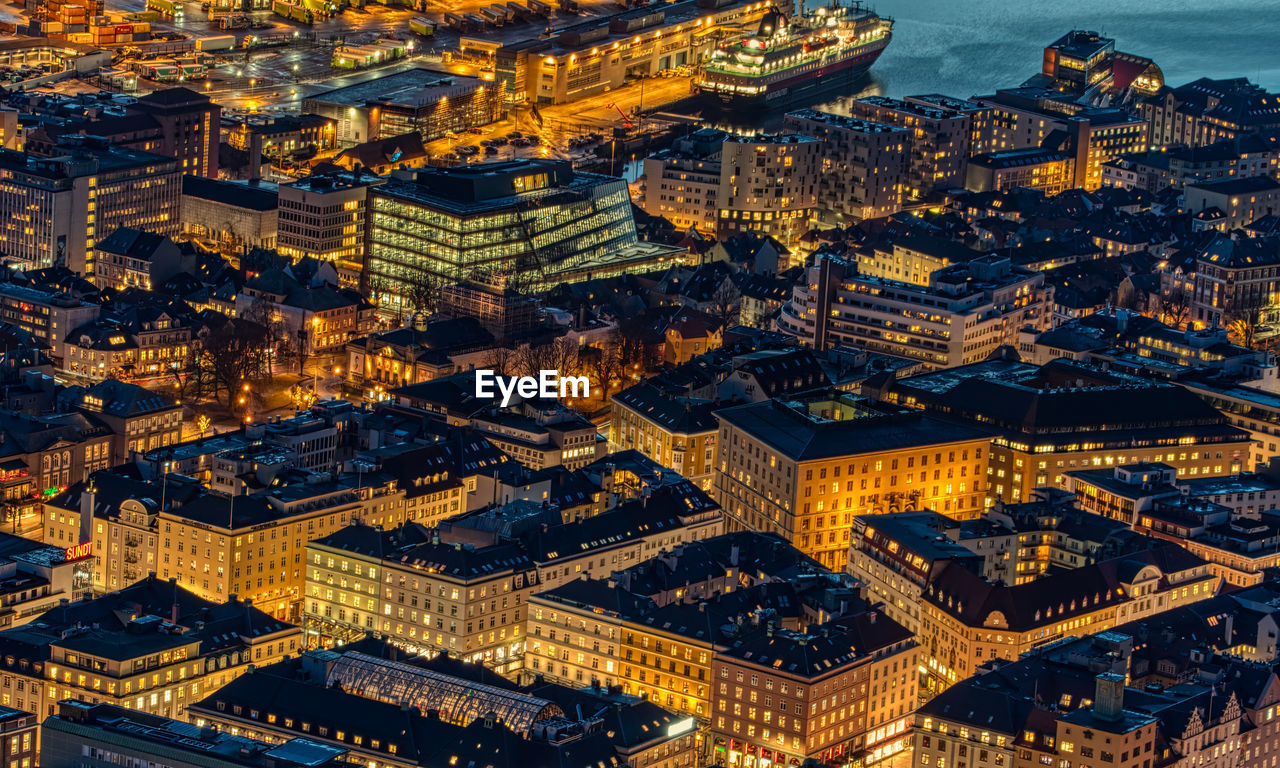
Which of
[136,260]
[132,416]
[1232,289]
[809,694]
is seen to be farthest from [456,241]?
[809,694]

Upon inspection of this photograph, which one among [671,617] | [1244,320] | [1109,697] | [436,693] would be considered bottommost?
[1244,320]

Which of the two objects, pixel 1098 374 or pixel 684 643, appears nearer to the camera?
pixel 684 643

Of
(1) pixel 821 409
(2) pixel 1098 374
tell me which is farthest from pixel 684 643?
(2) pixel 1098 374

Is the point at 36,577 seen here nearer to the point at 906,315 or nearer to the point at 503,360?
the point at 503,360

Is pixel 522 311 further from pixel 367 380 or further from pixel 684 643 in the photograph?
pixel 684 643

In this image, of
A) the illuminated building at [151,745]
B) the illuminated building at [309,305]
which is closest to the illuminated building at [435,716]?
the illuminated building at [151,745]

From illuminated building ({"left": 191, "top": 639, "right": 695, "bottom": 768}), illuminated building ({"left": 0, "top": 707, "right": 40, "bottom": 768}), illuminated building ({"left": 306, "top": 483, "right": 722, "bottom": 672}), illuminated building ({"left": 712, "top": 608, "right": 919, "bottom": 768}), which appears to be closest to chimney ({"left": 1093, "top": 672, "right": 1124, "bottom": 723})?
illuminated building ({"left": 712, "top": 608, "right": 919, "bottom": 768})
